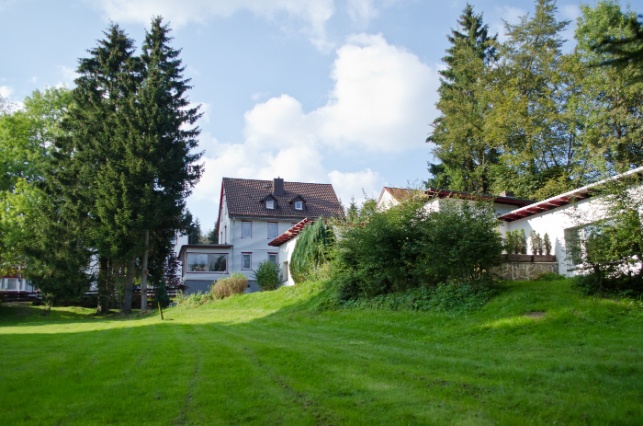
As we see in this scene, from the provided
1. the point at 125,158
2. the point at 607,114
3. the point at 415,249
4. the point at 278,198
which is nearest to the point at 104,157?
the point at 125,158

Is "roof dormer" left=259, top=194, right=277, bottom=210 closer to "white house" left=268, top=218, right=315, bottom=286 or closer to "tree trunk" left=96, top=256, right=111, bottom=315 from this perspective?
"white house" left=268, top=218, right=315, bottom=286

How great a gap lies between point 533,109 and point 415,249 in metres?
20.6

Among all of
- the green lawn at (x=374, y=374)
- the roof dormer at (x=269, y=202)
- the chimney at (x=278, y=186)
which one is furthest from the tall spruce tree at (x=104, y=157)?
the green lawn at (x=374, y=374)

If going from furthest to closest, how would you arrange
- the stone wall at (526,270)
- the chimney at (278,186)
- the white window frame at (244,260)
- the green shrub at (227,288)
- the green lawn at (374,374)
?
1. the chimney at (278,186)
2. the white window frame at (244,260)
3. the green shrub at (227,288)
4. the stone wall at (526,270)
5. the green lawn at (374,374)

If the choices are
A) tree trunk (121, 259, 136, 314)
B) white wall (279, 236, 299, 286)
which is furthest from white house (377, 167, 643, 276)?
tree trunk (121, 259, 136, 314)

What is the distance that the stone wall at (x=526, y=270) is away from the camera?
53.0ft

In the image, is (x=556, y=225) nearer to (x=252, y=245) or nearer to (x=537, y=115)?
(x=537, y=115)

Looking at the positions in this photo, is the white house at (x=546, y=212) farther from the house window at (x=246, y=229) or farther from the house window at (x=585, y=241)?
the house window at (x=246, y=229)

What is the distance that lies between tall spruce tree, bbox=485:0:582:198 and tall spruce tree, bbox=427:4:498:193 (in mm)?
1431

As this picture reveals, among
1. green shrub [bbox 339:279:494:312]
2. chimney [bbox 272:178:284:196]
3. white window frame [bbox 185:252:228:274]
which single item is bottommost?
green shrub [bbox 339:279:494:312]

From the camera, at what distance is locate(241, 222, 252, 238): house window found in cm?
4625

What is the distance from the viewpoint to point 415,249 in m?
15.2

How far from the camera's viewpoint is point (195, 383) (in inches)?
254

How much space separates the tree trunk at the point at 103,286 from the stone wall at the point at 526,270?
28.5 metres
